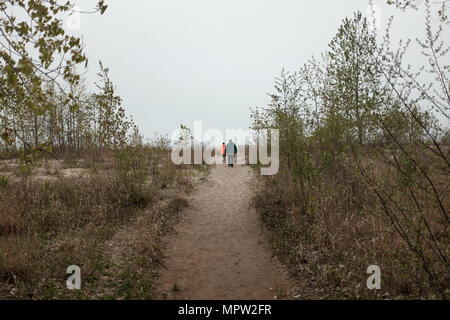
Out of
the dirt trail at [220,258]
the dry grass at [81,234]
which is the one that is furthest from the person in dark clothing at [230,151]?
the dirt trail at [220,258]

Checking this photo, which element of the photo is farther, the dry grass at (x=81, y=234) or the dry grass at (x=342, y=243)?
the dry grass at (x=81, y=234)

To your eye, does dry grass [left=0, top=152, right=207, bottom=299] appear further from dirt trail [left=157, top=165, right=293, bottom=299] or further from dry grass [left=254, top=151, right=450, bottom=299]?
dry grass [left=254, top=151, right=450, bottom=299]

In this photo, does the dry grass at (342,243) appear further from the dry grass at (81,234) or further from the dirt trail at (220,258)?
the dry grass at (81,234)

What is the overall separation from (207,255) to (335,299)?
10.9 ft

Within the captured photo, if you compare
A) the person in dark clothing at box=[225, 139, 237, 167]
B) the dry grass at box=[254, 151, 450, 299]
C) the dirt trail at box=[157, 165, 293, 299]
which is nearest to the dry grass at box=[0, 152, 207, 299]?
the dirt trail at box=[157, 165, 293, 299]

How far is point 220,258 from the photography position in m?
7.66

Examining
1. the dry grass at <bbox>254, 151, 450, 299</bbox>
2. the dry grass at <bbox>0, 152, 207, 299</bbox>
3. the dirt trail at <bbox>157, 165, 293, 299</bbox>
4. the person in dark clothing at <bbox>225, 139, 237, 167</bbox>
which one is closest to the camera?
the dry grass at <bbox>254, 151, 450, 299</bbox>

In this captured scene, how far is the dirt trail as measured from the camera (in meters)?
6.12

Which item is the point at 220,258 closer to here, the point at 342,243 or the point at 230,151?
the point at 342,243

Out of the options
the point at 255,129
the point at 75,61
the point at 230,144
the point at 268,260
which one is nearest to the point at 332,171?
the point at 255,129

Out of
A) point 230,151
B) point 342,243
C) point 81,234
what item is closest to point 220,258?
point 342,243

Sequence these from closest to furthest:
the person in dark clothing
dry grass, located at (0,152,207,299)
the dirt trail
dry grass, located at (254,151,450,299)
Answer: dry grass, located at (254,151,450,299)
dry grass, located at (0,152,207,299)
the dirt trail
the person in dark clothing

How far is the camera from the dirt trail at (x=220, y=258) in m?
6.12
